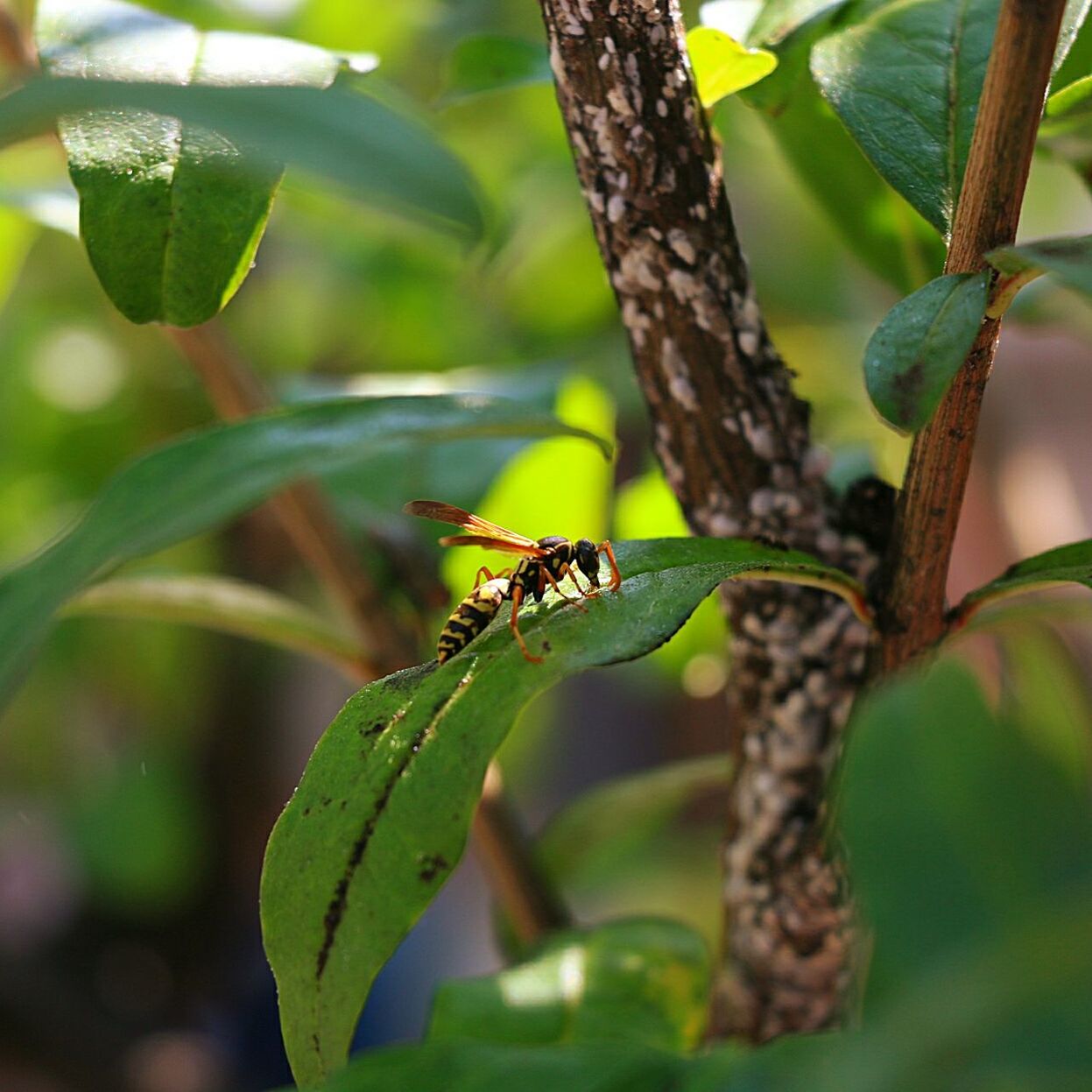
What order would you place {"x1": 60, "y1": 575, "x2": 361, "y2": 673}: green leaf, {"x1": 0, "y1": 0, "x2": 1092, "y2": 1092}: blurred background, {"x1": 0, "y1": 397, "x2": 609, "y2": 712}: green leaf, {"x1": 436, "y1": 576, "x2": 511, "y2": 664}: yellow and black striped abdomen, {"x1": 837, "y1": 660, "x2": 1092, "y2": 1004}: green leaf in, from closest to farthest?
{"x1": 837, "y1": 660, "x2": 1092, "y2": 1004}: green leaf < {"x1": 0, "y1": 397, "x2": 609, "y2": 712}: green leaf < {"x1": 436, "y1": 576, "x2": 511, "y2": 664}: yellow and black striped abdomen < {"x1": 60, "y1": 575, "x2": 361, "y2": 673}: green leaf < {"x1": 0, "y1": 0, "x2": 1092, "y2": 1092}: blurred background

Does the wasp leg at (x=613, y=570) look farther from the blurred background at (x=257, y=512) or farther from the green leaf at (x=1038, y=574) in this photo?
the blurred background at (x=257, y=512)

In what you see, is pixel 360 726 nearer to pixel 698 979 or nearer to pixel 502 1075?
pixel 502 1075

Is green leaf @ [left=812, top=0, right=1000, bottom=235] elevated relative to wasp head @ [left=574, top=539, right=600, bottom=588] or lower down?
elevated

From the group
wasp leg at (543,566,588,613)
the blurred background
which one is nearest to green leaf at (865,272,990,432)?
wasp leg at (543,566,588,613)

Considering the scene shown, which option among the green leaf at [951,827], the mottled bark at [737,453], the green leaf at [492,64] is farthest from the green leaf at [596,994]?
the green leaf at [492,64]

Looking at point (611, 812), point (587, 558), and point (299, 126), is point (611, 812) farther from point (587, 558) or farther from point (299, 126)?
point (299, 126)

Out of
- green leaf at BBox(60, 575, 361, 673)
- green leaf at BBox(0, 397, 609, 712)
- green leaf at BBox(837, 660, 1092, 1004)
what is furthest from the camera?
green leaf at BBox(60, 575, 361, 673)

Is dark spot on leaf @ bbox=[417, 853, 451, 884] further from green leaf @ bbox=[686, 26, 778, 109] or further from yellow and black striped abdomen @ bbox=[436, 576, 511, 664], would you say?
green leaf @ bbox=[686, 26, 778, 109]
